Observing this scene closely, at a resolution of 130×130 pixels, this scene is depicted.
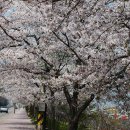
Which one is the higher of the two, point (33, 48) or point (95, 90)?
point (33, 48)

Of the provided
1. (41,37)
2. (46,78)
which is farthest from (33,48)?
(46,78)

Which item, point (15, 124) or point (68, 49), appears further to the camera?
point (15, 124)

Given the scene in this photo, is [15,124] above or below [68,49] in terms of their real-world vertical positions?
below

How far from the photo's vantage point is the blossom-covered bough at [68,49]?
13.2 meters

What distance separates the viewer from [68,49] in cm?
1988

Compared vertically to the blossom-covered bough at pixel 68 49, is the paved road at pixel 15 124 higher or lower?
lower

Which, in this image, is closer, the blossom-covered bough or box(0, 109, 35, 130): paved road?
the blossom-covered bough

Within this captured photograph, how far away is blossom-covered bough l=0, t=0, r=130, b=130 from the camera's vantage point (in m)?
13.2

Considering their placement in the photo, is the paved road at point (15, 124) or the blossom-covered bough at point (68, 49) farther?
the paved road at point (15, 124)

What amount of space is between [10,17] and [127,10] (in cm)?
1143

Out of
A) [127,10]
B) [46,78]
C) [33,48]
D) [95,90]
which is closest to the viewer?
[127,10]

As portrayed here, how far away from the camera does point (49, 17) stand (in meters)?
17.7

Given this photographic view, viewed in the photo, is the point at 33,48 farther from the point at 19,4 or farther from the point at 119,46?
the point at 119,46

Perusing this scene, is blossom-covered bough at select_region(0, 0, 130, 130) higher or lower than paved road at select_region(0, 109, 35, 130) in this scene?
higher
